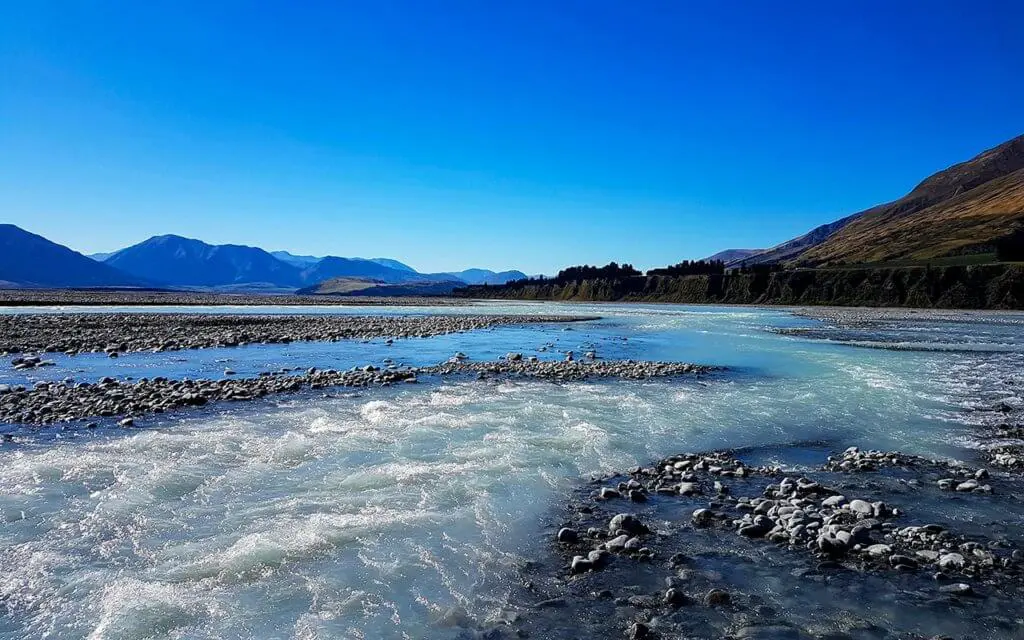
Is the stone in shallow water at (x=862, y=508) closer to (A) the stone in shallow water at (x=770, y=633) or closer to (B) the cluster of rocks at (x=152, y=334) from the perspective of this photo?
(A) the stone in shallow water at (x=770, y=633)

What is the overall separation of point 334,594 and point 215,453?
A: 7066 millimetres

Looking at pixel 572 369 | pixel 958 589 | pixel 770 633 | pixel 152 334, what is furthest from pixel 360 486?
pixel 152 334

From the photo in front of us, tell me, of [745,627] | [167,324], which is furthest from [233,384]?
[167,324]

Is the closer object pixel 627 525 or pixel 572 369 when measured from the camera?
pixel 627 525

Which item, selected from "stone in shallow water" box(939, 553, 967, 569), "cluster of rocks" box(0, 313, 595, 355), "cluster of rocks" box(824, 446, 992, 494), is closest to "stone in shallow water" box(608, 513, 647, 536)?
"stone in shallow water" box(939, 553, 967, 569)

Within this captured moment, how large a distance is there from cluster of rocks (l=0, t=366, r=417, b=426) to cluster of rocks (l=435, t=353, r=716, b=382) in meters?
3.39

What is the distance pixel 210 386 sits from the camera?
20.1 metres

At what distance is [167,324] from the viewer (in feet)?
170

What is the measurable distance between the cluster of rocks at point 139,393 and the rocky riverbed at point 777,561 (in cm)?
1341

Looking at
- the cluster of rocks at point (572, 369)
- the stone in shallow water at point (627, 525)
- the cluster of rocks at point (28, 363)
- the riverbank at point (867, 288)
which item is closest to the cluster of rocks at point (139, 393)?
the cluster of rocks at point (572, 369)

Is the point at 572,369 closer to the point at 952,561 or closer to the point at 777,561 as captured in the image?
the point at 777,561

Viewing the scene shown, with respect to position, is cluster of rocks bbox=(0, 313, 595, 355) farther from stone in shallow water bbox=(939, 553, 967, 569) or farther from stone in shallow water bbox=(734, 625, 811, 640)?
stone in shallow water bbox=(939, 553, 967, 569)

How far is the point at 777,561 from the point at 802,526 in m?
1.21

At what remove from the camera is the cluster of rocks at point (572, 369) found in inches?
961
